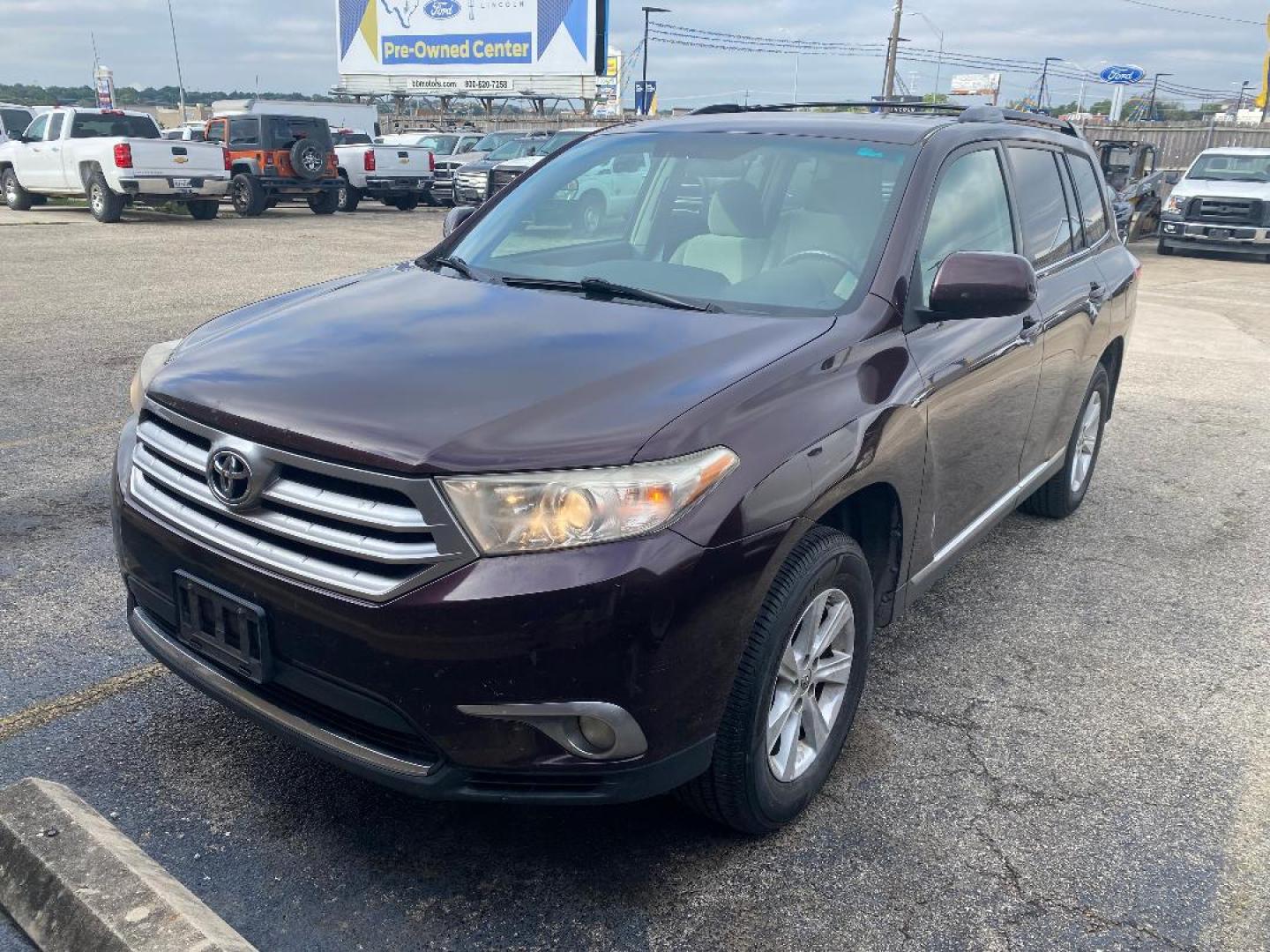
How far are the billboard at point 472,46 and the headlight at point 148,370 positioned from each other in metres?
45.2

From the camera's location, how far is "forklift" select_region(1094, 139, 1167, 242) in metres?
19.9

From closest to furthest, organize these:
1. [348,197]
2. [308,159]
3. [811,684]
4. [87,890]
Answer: [87,890], [811,684], [308,159], [348,197]

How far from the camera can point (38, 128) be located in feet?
61.9

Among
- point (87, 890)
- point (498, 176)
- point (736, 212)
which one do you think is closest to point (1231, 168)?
point (498, 176)

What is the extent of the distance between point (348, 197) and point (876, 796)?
2231 centimetres

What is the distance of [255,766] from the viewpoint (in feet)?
9.65

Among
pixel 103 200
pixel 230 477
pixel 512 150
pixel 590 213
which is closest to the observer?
pixel 230 477

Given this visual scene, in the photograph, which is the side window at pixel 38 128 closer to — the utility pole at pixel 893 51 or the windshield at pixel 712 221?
the windshield at pixel 712 221

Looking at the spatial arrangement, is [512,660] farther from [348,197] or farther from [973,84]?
[973,84]

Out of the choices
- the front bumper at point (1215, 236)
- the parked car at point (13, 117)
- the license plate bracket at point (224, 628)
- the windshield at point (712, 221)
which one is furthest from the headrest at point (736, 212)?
the parked car at point (13, 117)

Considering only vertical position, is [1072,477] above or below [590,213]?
below

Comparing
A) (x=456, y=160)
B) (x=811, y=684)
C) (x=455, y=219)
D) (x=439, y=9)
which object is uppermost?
(x=439, y=9)

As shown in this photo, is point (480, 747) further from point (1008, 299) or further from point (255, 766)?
point (1008, 299)

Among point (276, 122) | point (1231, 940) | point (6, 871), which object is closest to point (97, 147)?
point (276, 122)
